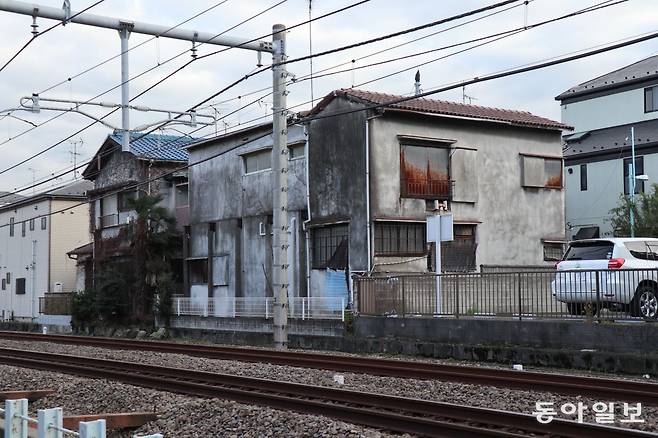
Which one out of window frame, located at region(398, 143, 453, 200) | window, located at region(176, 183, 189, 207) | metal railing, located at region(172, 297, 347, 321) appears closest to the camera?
metal railing, located at region(172, 297, 347, 321)

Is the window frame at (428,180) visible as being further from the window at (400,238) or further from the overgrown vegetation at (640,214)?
the overgrown vegetation at (640,214)

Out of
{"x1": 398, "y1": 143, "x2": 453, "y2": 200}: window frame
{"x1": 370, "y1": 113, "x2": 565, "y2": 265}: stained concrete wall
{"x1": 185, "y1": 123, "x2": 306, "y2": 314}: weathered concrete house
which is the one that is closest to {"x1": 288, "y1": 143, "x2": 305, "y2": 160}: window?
{"x1": 185, "y1": 123, "x2": 306, "y2": 314}: weathered concrete house

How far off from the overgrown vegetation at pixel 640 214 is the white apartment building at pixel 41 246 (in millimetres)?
27734

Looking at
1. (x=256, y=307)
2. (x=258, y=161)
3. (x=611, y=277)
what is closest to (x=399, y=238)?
(x=256, y=307)

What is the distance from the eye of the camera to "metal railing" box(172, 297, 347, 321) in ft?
77.2

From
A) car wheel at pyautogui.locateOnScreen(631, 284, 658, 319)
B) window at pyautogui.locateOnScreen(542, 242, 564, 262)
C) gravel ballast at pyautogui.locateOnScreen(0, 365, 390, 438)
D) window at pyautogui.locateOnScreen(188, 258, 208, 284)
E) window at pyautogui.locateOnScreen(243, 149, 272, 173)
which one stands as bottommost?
gravel ballast at pyautogui.locateOnScreen(0, 365, 390, 438)

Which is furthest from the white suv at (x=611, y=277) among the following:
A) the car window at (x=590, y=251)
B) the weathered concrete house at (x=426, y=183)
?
the weathered concrete house at (x=426, y=183)

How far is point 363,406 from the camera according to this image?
10.4 metres

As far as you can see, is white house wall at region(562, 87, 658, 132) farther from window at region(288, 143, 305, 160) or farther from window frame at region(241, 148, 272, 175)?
window frame at region(241, 148, 272, 175)

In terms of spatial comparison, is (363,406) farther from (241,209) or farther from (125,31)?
(241,209)

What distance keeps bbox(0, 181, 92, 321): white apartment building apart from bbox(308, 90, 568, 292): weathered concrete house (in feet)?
76.8

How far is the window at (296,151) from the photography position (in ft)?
92.0

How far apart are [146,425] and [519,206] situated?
2095 cm

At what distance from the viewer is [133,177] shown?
123ft
